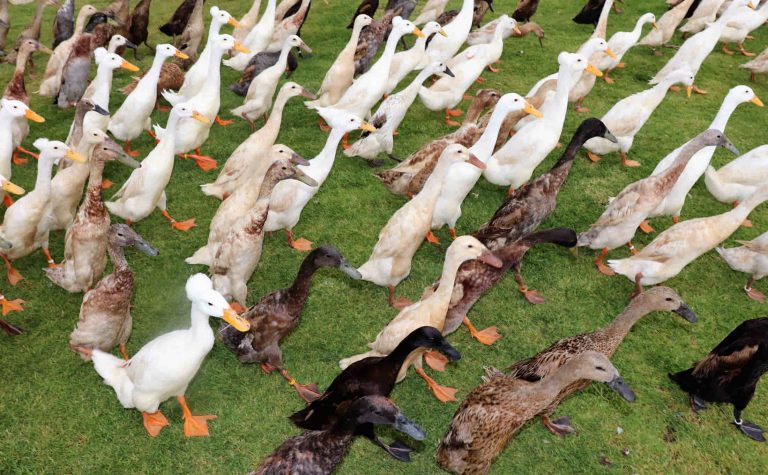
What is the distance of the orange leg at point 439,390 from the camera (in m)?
5.34

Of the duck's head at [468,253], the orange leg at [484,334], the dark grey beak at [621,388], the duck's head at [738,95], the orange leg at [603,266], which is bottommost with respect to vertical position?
the orange leg at [484,334]

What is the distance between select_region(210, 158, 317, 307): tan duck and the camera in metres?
5.66

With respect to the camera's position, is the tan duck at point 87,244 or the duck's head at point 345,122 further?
the duck's head at point 345,122

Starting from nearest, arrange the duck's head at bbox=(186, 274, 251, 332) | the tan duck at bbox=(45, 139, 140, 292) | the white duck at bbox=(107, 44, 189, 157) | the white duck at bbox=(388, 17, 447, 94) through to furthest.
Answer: the duck's head at bbox=(186, 274, 251, 332)
the tan duck at bbox=(45, 139, 140, 292)
the white duck at bbox=(107, 44, 189, 157)
the white duck at bbox=(388, 17, 447, 94)

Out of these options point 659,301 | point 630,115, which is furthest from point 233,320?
point 630,115

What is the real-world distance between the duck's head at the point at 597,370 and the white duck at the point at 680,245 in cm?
220

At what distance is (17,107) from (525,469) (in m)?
6.88

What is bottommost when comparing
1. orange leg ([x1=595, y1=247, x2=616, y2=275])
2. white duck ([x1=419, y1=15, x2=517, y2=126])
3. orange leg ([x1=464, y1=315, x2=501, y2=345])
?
orange leg ([x1=464, y1=315, x2=501, y2=345])

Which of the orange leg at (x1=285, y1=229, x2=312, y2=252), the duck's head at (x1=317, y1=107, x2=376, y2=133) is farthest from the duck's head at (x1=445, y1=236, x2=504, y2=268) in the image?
the duck's head at (x1=317, y1=107, x2=376, y2=133)

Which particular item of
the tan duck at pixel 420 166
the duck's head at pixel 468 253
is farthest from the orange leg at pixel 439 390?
the tan duck at pixel 420 166

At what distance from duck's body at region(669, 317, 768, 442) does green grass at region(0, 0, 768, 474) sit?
0.15 m

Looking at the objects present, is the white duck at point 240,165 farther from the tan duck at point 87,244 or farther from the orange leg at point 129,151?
the orange leg at point 129,151

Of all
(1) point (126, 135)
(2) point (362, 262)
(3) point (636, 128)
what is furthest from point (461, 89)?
(1) point (126, 135)

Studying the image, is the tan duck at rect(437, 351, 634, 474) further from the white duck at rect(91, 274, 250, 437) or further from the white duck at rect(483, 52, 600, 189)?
the white duck at rect(483, 52, 600, 189)
